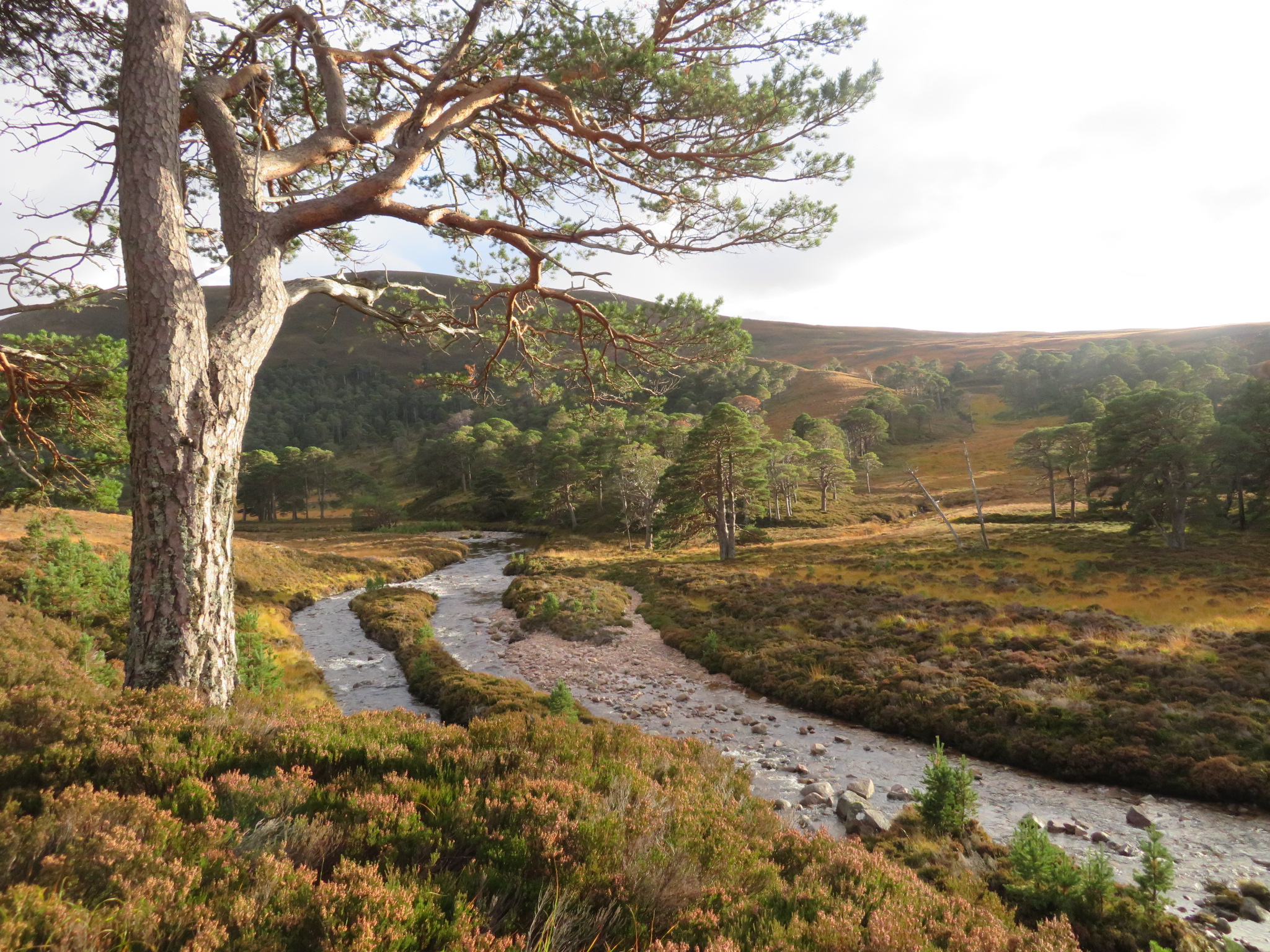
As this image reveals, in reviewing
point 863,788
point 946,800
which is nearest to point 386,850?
point 946,800

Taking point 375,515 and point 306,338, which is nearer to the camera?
point 375,515

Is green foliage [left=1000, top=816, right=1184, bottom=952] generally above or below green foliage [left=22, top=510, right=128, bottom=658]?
below

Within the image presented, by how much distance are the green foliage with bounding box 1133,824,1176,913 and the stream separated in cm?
62

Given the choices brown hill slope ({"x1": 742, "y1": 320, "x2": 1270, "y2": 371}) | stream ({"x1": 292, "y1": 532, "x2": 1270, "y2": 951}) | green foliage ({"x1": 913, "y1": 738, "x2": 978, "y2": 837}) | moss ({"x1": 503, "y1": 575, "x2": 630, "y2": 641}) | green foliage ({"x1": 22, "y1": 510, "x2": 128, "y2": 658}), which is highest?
brown hill slope ({"x1": 742, "y1": 320, "x2": 1270, "y2": 371})

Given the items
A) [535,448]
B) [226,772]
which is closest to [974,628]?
[226,772]

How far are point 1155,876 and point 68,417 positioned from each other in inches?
614

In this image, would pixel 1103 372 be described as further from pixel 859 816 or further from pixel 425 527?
pixel 859 816

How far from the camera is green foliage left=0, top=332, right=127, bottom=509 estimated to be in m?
7.66

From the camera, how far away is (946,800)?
667 centimetres

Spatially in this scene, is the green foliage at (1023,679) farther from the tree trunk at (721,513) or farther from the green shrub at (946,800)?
the tree trunk at (721,513)

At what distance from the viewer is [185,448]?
4.29 metres

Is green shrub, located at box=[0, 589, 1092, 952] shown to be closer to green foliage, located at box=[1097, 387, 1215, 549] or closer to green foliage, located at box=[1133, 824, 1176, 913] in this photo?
green foliage, located at box=[1133, 824, 1176, 913]

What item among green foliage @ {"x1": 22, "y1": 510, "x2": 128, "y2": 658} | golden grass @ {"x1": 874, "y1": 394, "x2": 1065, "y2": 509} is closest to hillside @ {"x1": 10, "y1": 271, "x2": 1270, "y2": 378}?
golden grass @ {"x1": 874, "y1": 394, "x2": 1065, "y2": 509}

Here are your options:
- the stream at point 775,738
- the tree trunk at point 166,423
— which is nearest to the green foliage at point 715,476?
the stream at point 775,738
